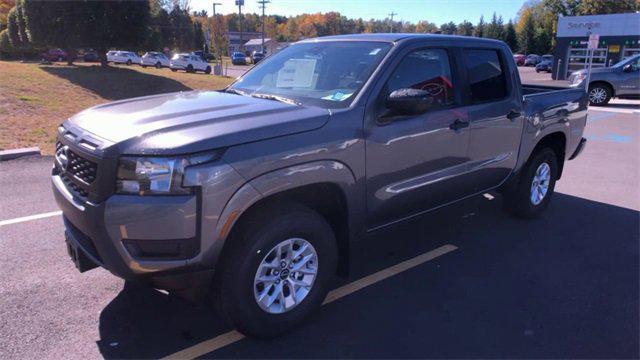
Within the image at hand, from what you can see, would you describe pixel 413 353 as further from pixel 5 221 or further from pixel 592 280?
pixel 5 221

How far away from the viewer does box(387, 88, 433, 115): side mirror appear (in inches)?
141

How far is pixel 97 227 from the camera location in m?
2.86

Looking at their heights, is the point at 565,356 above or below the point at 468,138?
below

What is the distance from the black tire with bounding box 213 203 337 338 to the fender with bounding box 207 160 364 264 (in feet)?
0.42

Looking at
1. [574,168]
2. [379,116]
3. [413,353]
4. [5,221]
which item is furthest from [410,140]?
[574,168]

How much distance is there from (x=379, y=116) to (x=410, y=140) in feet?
1.19

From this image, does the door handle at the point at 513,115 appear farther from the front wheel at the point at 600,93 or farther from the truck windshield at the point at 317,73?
the front wheel at the point at 600,93

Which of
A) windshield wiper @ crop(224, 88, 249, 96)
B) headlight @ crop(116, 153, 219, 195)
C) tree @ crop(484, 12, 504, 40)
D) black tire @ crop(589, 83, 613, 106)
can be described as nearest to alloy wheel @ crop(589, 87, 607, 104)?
black tire @ crop(589, 83, 613, 106)

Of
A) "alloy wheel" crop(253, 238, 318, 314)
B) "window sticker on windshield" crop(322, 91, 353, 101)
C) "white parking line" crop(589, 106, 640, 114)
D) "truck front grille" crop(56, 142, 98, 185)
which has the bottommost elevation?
→ "white parking line" crop(589, 106, 640, 114)

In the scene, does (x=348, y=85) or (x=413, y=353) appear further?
(x=348, y=85)

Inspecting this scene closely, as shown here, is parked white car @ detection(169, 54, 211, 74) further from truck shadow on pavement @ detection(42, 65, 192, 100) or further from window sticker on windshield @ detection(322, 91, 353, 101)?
window sticker on windshield @ detection(322, 91, 353, 101)

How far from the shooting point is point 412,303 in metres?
3.85

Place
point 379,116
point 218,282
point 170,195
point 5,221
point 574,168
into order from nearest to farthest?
point 170,195
point 218,282
point 379,116
point 5,221
point 574,168

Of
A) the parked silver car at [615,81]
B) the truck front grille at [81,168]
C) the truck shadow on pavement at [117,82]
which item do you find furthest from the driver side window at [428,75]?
the truck shadow on pavement at [117,82]
